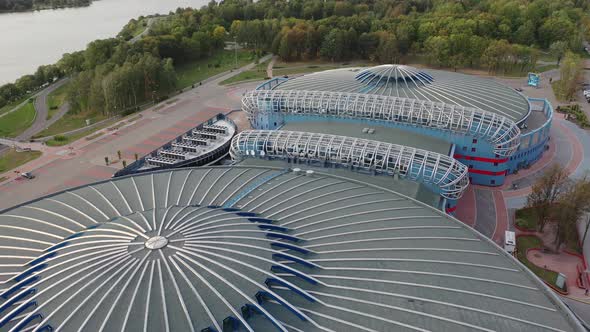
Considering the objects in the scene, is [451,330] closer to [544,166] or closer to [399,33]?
[544,166]

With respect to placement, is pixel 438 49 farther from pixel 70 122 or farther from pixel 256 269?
pixel 256 269

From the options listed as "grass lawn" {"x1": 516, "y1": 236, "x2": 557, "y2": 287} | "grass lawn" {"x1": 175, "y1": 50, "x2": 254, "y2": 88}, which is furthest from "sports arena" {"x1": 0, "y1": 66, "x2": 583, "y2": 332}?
"grass lawn" {"x1": 175, "y1": 50, "x2": 254, "y2": 88}

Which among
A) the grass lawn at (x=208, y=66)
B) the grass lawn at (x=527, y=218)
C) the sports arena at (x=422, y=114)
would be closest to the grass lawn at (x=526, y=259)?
the grass lawn at (x=527, y=218)

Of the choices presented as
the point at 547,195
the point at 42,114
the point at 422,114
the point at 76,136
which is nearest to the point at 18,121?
the point at 42,114

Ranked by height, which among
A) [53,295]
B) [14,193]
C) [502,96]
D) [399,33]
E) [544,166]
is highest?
[399,33]

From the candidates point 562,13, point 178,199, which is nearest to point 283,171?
point 178,199

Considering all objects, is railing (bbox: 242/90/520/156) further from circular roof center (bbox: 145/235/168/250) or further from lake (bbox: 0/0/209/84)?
lake (bbox: 0/0/209/84)

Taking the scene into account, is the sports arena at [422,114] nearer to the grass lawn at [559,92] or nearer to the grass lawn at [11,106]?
the grass lawn at [559,92]
